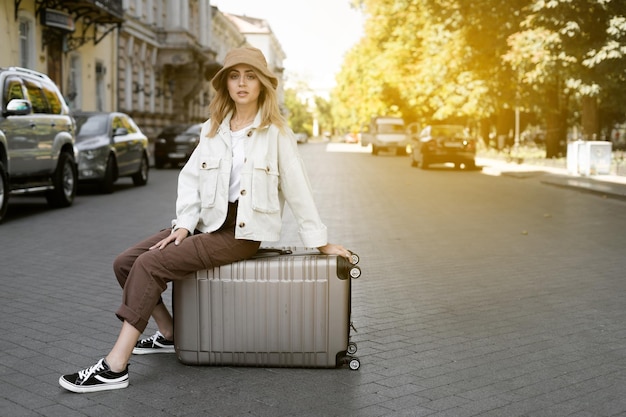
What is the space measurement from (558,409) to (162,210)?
36.9 feet

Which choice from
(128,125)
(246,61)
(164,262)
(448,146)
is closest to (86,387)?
(164,262)

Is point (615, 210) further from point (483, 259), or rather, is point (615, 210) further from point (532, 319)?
point (532, 319)

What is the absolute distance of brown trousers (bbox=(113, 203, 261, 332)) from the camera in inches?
179

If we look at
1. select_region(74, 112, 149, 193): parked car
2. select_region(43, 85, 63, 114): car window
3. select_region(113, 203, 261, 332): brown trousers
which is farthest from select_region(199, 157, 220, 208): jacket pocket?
select_region(74, 112, 149, 193): parked car

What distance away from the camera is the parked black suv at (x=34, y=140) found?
12555 millimetres

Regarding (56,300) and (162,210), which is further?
(162,210)

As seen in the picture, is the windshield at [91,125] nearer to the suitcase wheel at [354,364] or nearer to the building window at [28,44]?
the building window at [28,44]

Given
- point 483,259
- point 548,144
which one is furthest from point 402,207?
point 548,144

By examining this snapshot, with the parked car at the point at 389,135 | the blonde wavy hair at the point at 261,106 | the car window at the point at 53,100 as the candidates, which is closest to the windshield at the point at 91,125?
the car window at the point at 53,100

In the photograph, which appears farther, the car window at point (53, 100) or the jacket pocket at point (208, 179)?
the car window at point (53, 100)

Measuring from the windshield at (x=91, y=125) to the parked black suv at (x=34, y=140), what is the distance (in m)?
3.38

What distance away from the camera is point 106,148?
1833 centimetres

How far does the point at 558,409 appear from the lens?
4.18m

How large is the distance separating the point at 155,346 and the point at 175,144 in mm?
24917
